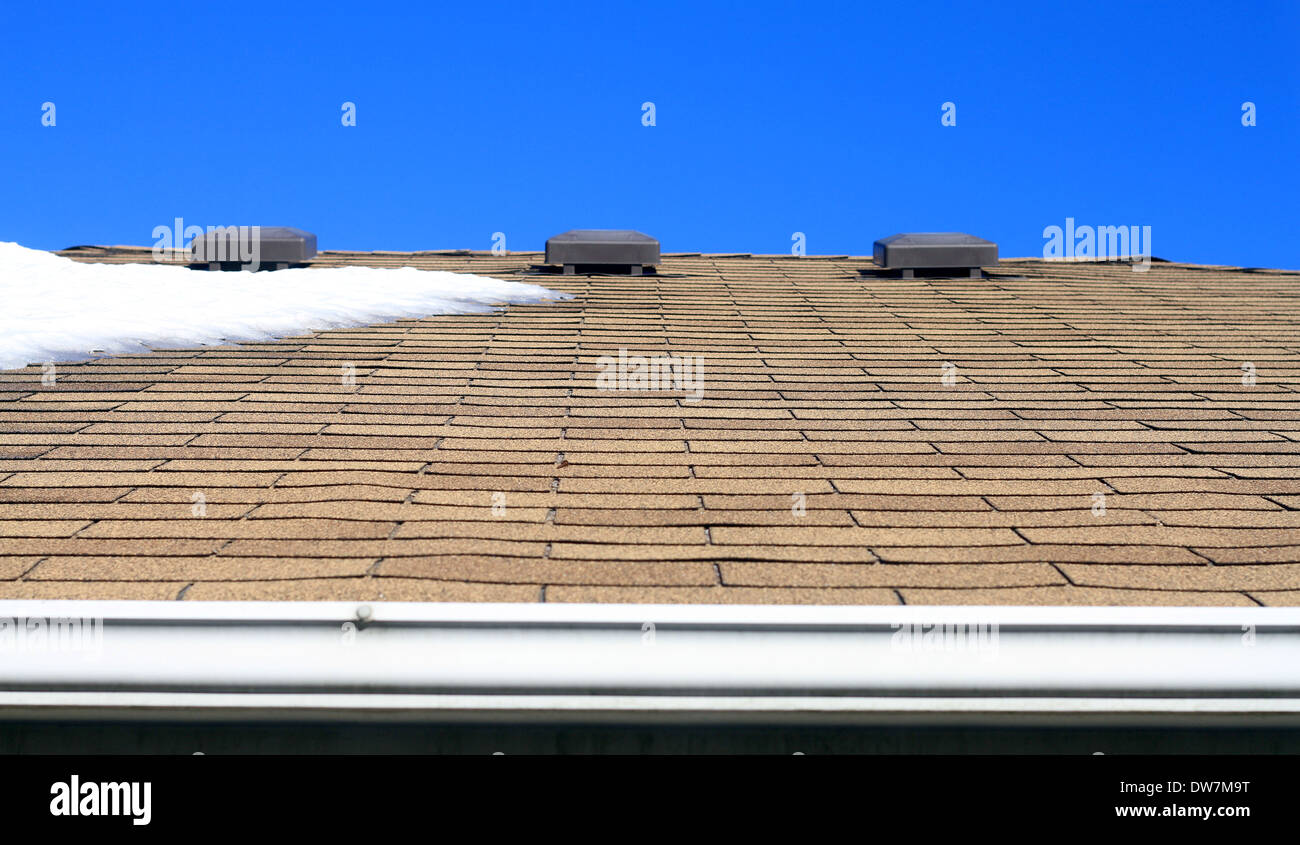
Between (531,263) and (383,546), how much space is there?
6.78 metres

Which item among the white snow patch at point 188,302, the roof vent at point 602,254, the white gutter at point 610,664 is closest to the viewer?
the white gutter at point 610,664

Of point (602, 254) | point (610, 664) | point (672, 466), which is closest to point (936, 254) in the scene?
point (602, 254)

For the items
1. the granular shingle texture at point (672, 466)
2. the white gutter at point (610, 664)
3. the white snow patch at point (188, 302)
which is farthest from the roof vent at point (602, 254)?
the white gutter at point (610, 664)

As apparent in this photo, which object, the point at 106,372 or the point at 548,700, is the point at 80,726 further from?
the point at 106,372

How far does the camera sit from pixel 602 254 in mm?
8289

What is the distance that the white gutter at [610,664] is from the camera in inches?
83.1

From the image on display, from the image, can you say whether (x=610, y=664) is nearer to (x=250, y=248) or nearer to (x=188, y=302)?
(x=188, y=302)

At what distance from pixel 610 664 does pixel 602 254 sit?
255 inches

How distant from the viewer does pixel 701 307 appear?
678cm

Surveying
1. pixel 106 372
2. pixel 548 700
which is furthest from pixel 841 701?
pixel 106 372

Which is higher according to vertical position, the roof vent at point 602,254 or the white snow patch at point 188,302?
the roof vent at point 602,254

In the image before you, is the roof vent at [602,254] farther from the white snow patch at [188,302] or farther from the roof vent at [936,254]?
the roof vent at [936,254]

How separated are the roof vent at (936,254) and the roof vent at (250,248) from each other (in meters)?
5.23
